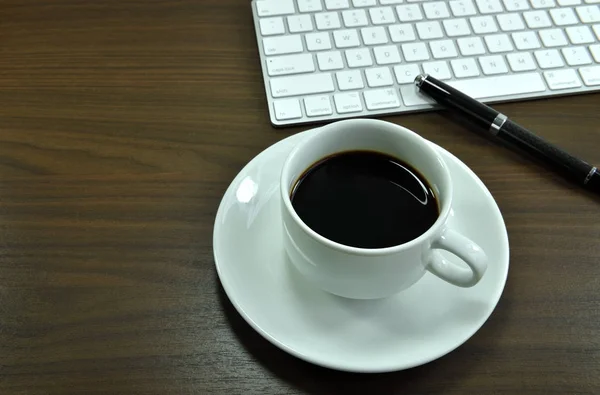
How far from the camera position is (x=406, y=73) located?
2.00ft

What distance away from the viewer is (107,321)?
1.45ft

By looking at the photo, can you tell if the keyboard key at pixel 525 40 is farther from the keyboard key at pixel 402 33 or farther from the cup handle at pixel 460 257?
the cup handle at pixel 460 257

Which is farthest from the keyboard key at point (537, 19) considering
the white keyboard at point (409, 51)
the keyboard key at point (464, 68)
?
the keyboard key at point (464, 68)

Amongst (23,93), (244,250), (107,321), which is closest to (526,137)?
(244,250)

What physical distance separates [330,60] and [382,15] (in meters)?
0.10

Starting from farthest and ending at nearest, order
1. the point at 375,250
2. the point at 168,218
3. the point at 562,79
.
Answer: the point at 562,79 < the point at 168,218 < the point at 375,250

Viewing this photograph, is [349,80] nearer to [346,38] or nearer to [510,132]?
[346,38]

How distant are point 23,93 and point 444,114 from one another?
46 cm

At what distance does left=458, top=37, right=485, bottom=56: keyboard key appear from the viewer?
0.63 metres

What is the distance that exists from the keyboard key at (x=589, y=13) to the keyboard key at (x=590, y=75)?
0.08m

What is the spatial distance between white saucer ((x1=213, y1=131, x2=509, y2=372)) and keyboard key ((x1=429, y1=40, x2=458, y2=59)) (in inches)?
7.4

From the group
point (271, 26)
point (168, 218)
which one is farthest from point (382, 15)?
point (168, 218)

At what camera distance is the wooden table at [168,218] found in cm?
42

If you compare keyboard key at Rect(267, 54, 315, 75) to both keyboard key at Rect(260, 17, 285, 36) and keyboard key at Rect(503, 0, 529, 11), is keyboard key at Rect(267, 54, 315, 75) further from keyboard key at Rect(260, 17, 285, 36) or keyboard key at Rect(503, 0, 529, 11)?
keyboard key at Rect(503, 0, 529, 11)
